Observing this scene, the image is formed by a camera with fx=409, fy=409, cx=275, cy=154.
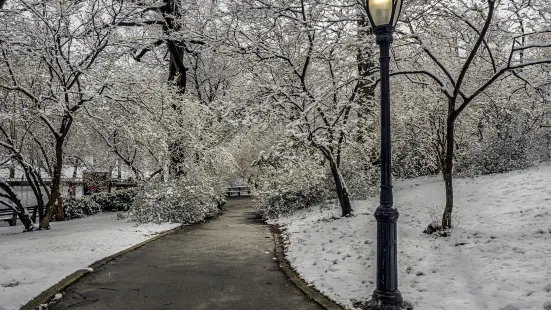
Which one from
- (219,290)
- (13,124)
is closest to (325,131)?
(219,290)

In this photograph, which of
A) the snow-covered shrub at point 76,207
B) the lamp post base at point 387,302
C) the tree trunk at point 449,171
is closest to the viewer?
the lamp post base at point 387,302

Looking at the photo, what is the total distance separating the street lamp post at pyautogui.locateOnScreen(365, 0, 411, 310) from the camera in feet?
16.3

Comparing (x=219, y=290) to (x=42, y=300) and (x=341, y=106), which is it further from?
(x=341, y=106)

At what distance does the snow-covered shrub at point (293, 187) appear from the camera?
15.5 m

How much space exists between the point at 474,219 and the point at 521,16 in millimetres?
4213

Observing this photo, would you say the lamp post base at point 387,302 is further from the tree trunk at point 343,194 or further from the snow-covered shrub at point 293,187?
the snow-covered shrub at point 293,187

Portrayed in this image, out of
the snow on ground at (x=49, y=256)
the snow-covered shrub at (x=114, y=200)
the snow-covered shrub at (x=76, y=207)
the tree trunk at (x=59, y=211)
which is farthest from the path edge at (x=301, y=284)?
the snow-covered shrub at (x=114, y=200)

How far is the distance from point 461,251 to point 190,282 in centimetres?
476

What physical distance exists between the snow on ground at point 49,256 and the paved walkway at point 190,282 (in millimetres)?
469

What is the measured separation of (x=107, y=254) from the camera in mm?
9445

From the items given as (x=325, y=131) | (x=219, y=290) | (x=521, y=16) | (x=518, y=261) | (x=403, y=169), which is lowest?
(x=219, y=290)

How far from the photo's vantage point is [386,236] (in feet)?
16.5

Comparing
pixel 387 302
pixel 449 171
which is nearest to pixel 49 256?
pixel 387 302

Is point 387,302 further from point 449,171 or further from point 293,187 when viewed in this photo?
point 293,187
